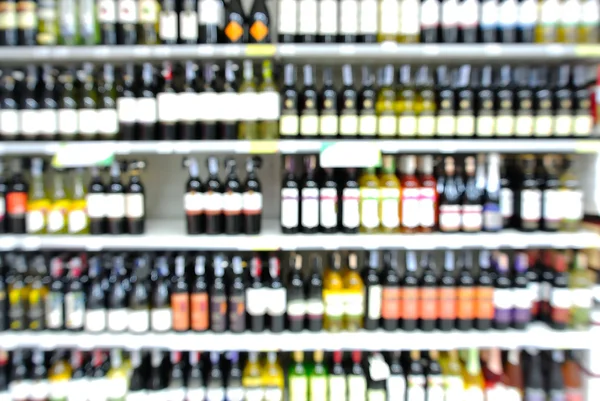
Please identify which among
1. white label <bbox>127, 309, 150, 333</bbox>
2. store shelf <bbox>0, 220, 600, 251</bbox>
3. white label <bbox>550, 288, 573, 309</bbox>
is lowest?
white label <bbox>127, 309, 150, 333</bbox>

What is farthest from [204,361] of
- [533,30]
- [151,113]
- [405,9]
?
[533,30]

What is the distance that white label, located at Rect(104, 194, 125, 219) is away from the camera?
2020mm

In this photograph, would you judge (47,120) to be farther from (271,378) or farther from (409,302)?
(409,302)

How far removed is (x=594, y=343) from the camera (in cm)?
205

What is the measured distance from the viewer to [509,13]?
204 cm

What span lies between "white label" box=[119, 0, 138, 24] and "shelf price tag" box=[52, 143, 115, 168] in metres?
0.61

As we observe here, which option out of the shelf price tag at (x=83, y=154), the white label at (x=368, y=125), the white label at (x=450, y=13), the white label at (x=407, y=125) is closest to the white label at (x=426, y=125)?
the white label at (x=407, y=125)

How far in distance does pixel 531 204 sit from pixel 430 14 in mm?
1029

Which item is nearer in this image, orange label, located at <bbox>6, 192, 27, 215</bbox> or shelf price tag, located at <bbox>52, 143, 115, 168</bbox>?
shelf price tag, located at <bbox>52, 143, 115, 168</bbox>

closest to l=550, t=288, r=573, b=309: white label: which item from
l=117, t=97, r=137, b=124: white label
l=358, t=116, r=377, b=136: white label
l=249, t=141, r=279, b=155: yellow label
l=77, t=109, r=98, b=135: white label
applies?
l=358, t=116, r=377, b=136: white label

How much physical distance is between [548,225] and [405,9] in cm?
124

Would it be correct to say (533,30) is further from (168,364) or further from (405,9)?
(168,364)

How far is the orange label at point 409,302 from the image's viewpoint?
205cm

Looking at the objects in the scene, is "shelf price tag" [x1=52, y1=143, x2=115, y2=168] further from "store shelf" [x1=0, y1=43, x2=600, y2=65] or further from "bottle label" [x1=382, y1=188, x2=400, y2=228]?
"bottle label" [x1=382, y1=188, x2=400, y2=228]
